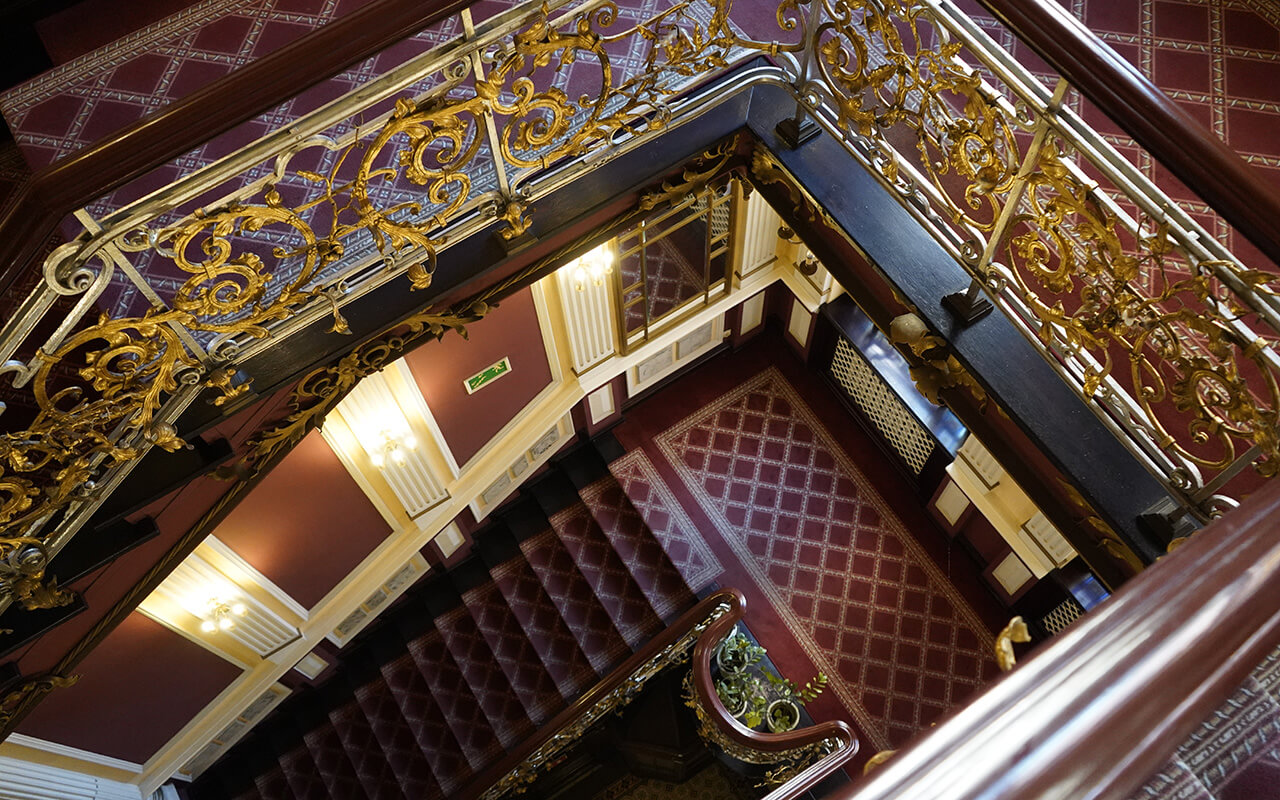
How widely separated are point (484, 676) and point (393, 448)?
2352mm

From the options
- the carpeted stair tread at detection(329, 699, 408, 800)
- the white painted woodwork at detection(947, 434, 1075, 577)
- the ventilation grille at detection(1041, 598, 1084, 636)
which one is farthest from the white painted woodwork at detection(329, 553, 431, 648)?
the ventilation grille at detection(1041, 598, 1084, 636)

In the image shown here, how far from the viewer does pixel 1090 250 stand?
9.70 ft

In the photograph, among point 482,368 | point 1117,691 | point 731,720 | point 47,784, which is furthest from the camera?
point 731,720

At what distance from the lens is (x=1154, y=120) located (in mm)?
2395

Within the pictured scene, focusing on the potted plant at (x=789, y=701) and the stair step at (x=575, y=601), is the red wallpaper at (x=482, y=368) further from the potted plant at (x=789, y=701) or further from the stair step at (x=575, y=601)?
the potted plant at (x=789, y=701)

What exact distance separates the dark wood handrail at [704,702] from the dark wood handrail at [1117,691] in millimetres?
4421

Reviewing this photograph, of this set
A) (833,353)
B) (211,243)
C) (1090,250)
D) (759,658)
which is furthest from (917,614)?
(211,243)

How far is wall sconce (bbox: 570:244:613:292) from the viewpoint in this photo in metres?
5.32

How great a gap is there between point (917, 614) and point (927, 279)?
3.14 metres

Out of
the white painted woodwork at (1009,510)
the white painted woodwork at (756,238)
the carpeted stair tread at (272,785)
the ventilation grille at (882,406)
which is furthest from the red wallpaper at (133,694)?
the white painted woodwork at (1009,510)

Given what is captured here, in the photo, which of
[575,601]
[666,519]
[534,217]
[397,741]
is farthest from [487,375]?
[397,741]

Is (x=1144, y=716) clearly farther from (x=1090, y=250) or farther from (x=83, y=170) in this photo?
(x=83, y=170)

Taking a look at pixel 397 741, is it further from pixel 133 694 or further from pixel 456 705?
pixel 133 694

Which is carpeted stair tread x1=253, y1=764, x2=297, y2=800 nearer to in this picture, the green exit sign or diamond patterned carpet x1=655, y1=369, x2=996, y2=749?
the green exit sign
